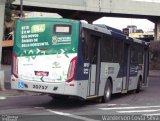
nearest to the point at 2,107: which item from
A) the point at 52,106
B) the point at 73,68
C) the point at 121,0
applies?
the point at 52,106

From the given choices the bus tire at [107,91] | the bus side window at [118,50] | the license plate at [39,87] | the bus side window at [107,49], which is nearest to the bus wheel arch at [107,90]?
the bus tire at [107,91]

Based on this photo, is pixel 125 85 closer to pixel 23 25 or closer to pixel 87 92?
pixel 87 92

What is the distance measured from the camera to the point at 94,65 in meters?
17.2

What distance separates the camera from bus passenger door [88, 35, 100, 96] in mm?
16859

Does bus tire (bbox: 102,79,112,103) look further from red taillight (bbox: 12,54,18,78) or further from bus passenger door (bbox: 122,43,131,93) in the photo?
red taillight (bbox: 12,54,18,78)

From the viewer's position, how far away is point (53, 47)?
16.1m

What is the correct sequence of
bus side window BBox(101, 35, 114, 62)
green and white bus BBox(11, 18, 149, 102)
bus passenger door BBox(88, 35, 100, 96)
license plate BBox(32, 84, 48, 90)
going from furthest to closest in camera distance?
bus side window BBox(101, 35, 114, 62) → bus passenger door BBox(88, 35, 100, 96) → license plate BBox(32, 84, 48, 90) → green and white bus BBox(11, 18, 149, 102)

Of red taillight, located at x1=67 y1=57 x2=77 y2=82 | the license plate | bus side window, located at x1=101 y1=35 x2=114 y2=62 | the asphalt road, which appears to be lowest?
the asphalt road

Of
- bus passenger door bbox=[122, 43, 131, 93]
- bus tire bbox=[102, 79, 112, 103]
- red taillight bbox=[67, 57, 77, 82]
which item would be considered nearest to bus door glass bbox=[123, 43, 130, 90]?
bus passenger door bbox=[122, 43, 131, 93]

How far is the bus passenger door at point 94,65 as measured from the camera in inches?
664

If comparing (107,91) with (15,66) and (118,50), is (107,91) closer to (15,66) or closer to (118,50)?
(118,50)

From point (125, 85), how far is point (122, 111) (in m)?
6.48

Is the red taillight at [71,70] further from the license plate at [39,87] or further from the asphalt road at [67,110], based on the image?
the asphalt road at [67,110]

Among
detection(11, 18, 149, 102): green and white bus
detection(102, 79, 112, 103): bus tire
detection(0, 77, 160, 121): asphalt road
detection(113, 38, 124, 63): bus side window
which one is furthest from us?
detection(113, 38, 124, 63): bus side window
